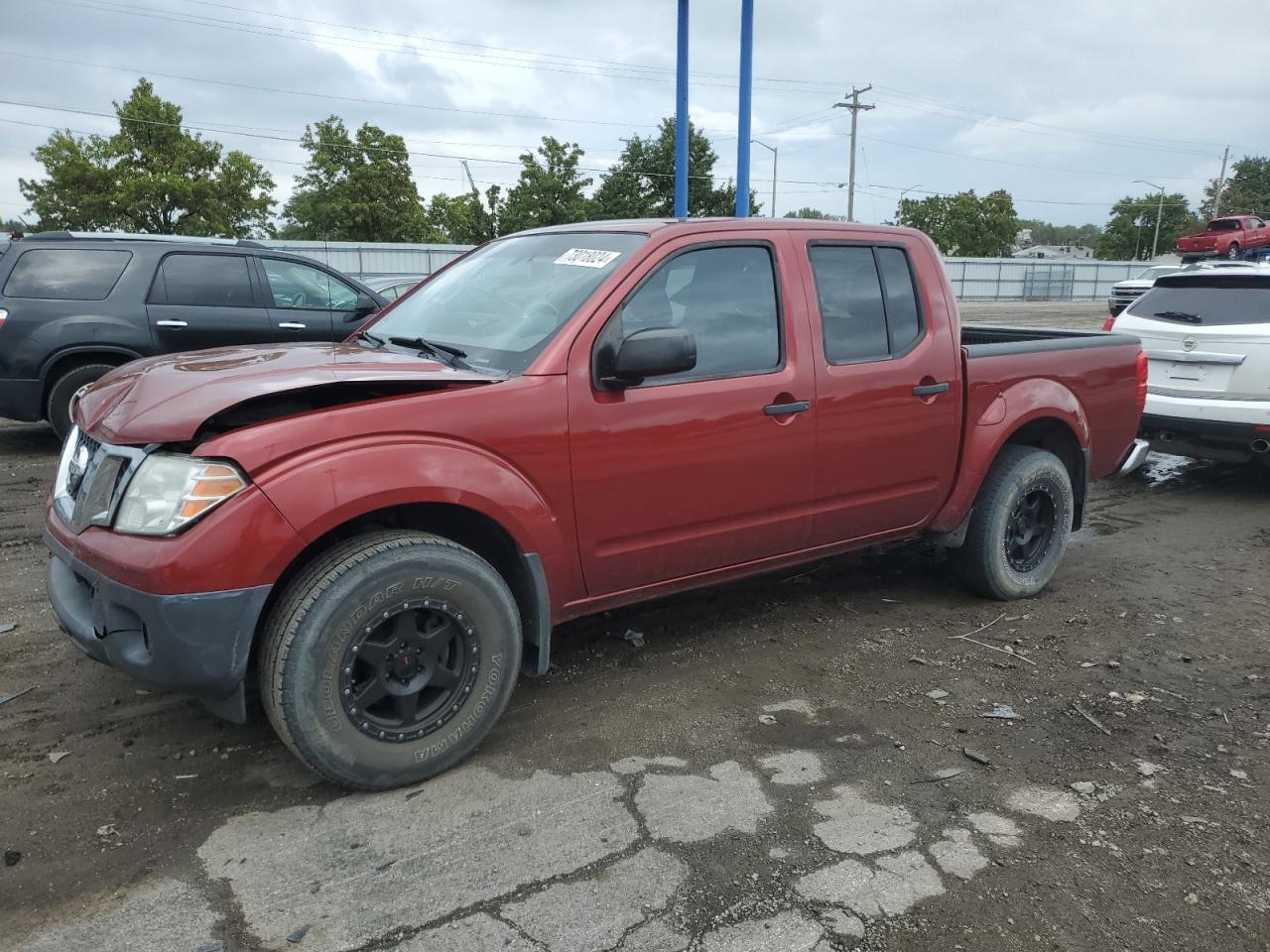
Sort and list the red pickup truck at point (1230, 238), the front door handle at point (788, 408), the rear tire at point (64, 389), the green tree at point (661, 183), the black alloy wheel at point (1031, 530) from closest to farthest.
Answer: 1. the front door handle at point (788, 408)
2. the black alloy wheel at point (1031, 530)
3. the rear tire at point (64, 389)
4. the red pickup truck at point (1230, 238)
5. the green tree at point (661, 183)

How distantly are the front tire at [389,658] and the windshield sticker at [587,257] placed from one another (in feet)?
4.12

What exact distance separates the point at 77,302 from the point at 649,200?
1397 inches

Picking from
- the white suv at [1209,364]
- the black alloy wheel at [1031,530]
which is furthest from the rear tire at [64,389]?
the white suv at [1209,364]

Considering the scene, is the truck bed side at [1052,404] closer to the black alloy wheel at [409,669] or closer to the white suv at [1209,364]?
the white suv at [1209,364]

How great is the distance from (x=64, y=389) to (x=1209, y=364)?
354 inches

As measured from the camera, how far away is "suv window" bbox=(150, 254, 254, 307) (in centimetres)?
780

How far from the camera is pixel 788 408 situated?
146 inches

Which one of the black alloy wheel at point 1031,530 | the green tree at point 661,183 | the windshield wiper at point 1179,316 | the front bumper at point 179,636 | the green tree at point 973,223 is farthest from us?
the green tree at point 973,223

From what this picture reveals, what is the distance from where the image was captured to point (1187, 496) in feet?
23.8

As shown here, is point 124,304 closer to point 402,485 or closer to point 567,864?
point 402,485

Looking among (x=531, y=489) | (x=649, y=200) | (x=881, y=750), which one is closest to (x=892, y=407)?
(x=881, y=750)

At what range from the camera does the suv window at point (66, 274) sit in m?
7.38

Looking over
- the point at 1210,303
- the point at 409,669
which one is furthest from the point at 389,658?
the point at 1210,303

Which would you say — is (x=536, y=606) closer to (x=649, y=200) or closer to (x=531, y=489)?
(x=531, y=489)
